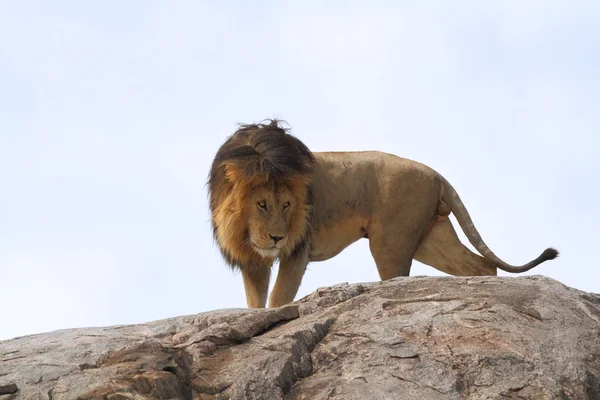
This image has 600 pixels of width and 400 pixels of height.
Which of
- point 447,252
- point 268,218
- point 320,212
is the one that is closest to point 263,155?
point 268,218

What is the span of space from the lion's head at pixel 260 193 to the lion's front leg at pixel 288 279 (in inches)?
3.3

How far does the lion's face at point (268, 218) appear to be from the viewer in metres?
6.96

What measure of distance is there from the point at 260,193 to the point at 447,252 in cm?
187

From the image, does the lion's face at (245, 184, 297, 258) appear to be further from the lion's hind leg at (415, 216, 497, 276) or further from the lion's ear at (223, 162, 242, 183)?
the lion's hind leg at (415, 216, 497, 276)

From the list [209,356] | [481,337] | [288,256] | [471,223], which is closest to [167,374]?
[209,356]

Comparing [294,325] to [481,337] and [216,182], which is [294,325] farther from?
[216,182]

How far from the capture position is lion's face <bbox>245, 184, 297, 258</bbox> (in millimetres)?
6957

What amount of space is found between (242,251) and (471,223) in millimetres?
1958

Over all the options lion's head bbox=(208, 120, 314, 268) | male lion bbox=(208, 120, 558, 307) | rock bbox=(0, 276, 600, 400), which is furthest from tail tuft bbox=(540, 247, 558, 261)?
rock bbox=(0, 276, 600, 400)

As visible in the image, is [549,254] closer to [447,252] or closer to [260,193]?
[447,252]

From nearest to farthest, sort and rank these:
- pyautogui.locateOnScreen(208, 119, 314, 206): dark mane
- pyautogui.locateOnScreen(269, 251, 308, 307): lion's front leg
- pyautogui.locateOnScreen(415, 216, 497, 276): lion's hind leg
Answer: pyautogui.locateOnScreen(208, 119, 314, 206): dark mane < pyautogui.locateOnScreen(269, 251, 308, 307): lion's front leg < pyautogui.locateOnScreen(415, 216, 497, 276): lion's hind leg

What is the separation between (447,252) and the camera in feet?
26.7

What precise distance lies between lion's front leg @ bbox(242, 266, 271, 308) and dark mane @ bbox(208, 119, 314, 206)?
1.91ft

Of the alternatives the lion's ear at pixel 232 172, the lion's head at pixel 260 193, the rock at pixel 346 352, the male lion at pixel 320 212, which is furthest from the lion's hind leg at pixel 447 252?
the rock at pixel 346 352
